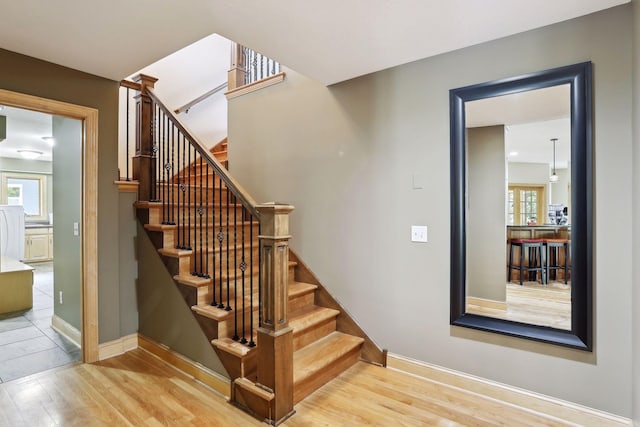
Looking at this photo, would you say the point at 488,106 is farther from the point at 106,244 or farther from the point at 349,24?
the point at 106,244

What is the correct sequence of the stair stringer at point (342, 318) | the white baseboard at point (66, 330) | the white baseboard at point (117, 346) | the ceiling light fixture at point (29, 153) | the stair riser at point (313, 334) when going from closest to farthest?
the stair riser at point (313, 334) < the stair stringer at point (342, 318) < the white baseboard at point (117, 346) < the white baseboard at point (66, 330) < the ceiling light fixture at point (29, 153)

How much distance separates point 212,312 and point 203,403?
0.56 metres

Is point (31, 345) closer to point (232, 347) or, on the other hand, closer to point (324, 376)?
point (232, 347)

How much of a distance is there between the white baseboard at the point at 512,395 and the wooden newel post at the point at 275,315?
3.28 ft

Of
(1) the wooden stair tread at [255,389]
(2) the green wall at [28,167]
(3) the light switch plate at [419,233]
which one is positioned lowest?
(1) the wooden stair tread at [255,389]

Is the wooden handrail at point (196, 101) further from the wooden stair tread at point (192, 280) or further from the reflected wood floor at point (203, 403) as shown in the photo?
the reflected wood floor at point (203, 403)

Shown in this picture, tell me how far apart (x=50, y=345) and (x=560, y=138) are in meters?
4.40

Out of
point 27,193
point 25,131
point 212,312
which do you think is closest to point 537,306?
point 212,312

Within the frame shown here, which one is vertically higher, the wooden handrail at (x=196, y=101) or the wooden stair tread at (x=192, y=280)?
the wooden handrail at (x=196, y=101)

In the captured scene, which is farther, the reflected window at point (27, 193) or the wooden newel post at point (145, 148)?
the reflected window at point (27, 193)

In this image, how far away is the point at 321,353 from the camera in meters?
2.57

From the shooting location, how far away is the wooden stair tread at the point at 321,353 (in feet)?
7.64

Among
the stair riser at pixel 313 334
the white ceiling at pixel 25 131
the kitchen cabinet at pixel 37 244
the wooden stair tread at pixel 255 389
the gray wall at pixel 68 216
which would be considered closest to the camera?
the wooden stair tread at pixel 255 389

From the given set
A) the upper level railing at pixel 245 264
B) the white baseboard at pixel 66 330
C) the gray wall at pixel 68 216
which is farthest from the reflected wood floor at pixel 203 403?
the gray wall at pixel 68 216
